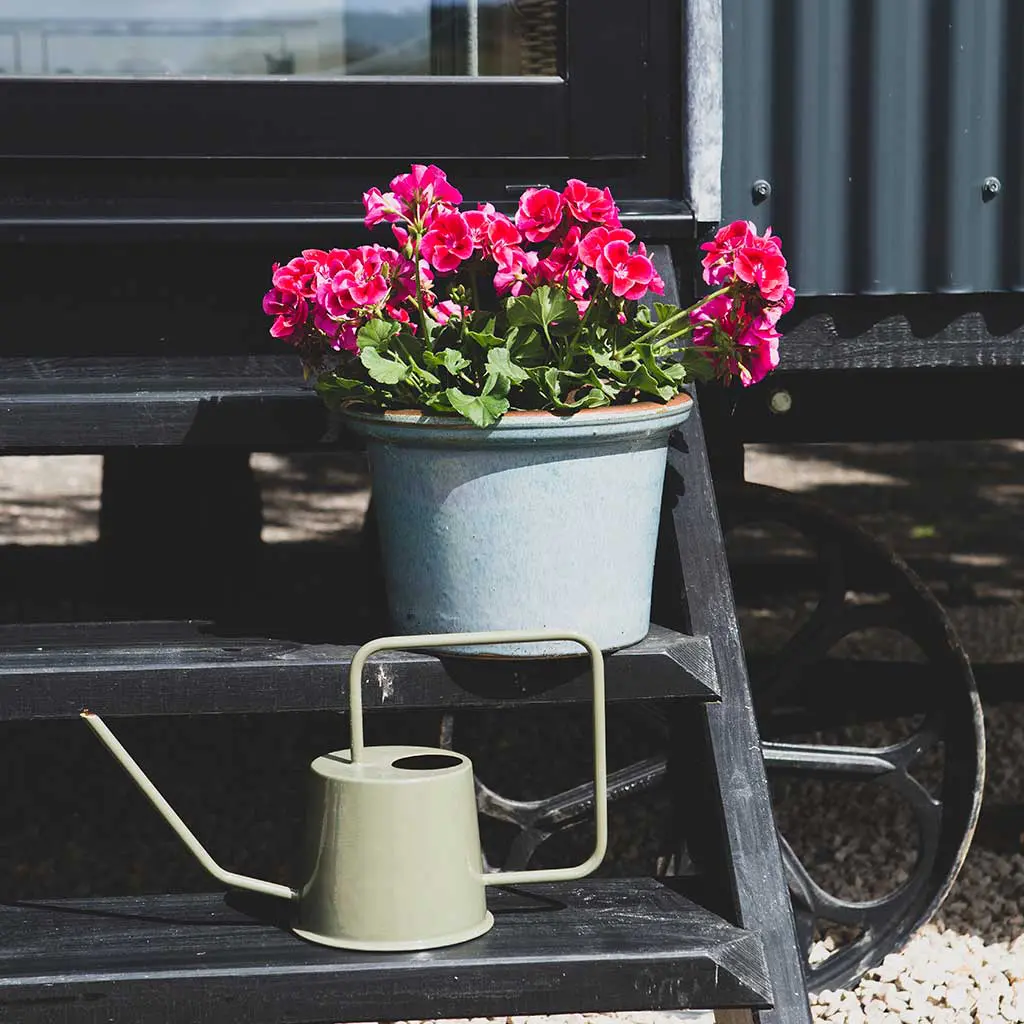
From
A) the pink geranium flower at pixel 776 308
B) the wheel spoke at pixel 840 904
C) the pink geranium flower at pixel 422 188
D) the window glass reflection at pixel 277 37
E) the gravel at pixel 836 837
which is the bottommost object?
the gravel at pixel 836 837

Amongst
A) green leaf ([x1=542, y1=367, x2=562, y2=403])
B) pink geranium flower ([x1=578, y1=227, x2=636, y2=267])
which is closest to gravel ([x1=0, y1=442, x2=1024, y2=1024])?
green leaf ([x1=542, y1=367, x2=562, y2=403])

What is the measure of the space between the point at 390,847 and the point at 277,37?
1.42 metres

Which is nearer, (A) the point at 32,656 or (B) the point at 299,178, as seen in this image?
(A) the point at 32,656

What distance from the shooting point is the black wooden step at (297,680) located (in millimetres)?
1781

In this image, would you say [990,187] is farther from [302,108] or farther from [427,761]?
[427,761]

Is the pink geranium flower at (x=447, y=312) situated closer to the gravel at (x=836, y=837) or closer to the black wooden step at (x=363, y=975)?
the black wooden step at (x=363, y=975)

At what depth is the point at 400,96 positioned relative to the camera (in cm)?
235

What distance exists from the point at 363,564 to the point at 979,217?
87.6 inches

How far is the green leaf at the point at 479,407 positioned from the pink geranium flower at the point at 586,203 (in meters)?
0.27

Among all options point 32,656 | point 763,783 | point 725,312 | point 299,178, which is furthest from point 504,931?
point 299,178

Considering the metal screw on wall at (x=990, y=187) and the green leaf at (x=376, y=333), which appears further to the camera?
the metal screw on wall at (x=990, y=187)

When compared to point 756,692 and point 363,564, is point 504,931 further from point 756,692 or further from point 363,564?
point 363,564

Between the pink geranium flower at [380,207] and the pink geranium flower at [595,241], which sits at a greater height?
the pink geranium flower at [380,207]

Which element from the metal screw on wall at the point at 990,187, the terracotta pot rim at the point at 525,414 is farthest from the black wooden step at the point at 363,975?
the metal screw on wall at the point at 990,187
